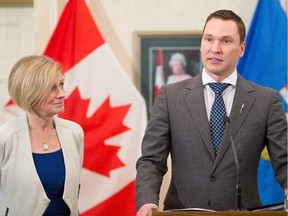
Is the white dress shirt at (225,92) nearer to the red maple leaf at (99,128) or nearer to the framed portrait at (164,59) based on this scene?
the red maple leaf at (99,128)

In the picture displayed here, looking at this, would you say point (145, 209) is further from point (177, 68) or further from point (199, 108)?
point (177, 68)

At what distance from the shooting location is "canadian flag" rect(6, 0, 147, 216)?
406 centimetres

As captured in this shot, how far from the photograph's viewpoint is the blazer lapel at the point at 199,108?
268 cm

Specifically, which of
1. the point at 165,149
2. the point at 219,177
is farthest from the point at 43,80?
the point at 219,177

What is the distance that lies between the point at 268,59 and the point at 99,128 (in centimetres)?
122

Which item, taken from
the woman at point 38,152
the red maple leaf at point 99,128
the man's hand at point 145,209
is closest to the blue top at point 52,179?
the woman at point 38,152

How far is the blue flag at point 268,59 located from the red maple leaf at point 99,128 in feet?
2.93

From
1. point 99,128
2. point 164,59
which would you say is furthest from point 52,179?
point 164,59

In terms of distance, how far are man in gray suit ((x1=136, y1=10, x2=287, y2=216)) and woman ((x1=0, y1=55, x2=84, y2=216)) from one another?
454 mm

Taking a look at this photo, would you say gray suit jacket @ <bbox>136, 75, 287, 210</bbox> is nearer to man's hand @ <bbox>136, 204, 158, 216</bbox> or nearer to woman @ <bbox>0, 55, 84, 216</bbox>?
man's hand @ <bbox>136, 204, 158, 216</bbox>

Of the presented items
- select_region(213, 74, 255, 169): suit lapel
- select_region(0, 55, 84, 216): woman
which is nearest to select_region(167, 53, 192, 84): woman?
select_region(0, 55, 84, 216): woman

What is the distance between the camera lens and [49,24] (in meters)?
4.36

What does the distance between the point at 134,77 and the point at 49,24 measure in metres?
0.70

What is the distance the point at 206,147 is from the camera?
2.67m
